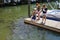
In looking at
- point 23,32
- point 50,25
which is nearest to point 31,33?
point 23,32

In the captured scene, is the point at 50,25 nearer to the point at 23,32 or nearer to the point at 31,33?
the point at 31,33

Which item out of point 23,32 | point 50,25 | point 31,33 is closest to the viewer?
point 31,33

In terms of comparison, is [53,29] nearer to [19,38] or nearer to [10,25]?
[19,38]

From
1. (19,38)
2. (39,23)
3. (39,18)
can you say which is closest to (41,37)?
(19,38)

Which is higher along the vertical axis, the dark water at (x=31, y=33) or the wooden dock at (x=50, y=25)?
the wooden dock at (x=50, y=25)

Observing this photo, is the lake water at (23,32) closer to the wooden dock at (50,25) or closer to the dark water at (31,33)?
the dark water at (31,33)

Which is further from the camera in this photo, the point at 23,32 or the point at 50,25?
the point at 50,25

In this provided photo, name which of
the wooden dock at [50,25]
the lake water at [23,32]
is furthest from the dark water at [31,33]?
the wooden dock at [50,25]

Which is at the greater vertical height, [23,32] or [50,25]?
[50,25]

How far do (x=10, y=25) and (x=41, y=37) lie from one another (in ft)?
10.6

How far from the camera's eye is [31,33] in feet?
35.5

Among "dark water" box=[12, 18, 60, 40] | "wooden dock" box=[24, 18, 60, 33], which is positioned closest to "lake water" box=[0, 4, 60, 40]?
"dark water" box=[12, 18, 60, 40]

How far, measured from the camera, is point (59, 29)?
10805 millimetres

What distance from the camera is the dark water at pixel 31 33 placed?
33.0ft
